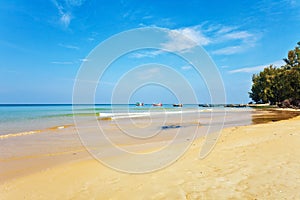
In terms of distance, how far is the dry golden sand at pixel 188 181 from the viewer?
3.36 metres

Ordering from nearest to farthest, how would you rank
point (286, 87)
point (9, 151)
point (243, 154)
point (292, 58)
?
point (243, 154), point (9, 151), point (292, 58), point (286, 87)

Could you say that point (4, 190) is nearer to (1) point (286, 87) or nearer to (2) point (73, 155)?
(2) point (73, 155)

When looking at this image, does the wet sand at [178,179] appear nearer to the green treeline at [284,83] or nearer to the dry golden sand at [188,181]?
the dry golden sand at [188,181]

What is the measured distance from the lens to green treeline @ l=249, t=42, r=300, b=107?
46897mm

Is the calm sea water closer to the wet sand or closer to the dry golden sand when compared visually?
the wet sand

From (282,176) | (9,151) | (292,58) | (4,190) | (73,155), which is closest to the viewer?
(282,176)

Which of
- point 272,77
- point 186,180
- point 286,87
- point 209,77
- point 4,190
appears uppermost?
point 272,77

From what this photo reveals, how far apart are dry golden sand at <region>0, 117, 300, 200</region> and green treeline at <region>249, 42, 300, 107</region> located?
50.8m

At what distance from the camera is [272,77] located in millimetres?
61844

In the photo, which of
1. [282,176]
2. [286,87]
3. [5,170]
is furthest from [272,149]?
[286,87]

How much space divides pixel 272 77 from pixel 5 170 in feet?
233

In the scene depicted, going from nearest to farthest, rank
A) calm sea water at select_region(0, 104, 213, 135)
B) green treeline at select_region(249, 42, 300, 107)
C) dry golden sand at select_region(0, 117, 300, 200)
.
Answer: dry golden sand at select_region(0, 117, 300, 200), calm sea water at select_region(0, 104, 213, 135), green treeline at select_region(249, 42, 300, 107)

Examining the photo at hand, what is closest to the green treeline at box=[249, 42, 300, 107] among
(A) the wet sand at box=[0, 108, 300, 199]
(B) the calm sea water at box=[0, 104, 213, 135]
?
(B) the calm sea water at box=[0, 104, 213, 135]

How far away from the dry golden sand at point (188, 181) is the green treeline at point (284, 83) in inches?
2000
